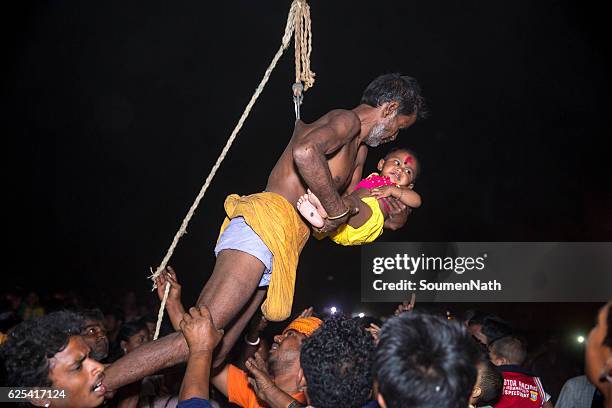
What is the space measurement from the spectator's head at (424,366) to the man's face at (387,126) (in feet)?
5.87

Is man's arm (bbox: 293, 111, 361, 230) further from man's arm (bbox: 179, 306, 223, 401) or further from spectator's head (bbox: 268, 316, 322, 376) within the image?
man's arm (bbox: 179, 306, 223, 401)

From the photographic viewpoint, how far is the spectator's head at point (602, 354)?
5.69ft

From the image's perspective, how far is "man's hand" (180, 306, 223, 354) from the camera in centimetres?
196

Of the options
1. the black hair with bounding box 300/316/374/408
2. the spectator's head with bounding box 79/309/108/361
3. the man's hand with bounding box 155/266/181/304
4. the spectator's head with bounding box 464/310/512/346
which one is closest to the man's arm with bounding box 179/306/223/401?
the black hair with bounding box 300/316/374/408

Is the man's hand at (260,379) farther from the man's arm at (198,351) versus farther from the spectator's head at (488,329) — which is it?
the spectator's head at (488,329)

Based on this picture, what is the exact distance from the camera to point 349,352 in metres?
1.77

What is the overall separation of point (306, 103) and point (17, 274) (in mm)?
6008

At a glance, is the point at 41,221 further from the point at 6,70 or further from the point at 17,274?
the point at 6,70

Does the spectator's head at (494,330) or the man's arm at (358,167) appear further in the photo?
the spectator's head at (494,330)

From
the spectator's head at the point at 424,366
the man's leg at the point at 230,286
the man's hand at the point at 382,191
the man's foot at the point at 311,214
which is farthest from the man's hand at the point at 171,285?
the spectator's head at the point at 424,366

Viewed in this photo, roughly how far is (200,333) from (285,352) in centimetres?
92

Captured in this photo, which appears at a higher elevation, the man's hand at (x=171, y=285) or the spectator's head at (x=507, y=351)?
the man's hand at (x=171, y=285)

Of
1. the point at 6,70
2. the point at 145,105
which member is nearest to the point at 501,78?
the point at 145,105

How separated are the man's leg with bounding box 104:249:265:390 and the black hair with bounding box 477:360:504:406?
1.07 metres
